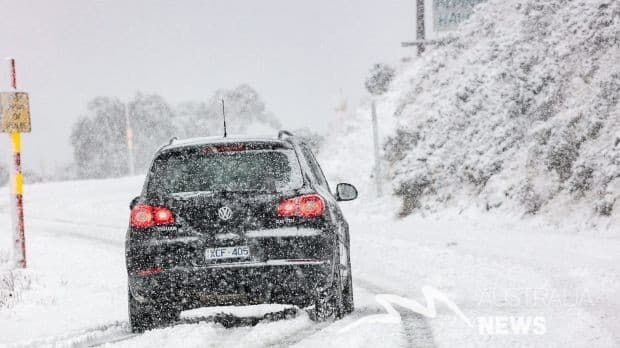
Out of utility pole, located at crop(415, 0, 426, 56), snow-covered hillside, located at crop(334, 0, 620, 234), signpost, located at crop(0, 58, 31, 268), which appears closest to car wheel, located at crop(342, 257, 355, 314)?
signpost, located at crop(0, 58, 31, 268)

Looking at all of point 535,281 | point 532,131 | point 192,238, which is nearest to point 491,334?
point 192,238

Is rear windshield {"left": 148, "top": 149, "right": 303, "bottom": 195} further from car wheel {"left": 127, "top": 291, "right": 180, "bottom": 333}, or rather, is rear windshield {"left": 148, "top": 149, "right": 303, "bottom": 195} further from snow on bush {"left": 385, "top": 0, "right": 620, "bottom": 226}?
snow on bush {"left": 385, "top": 0, "right": 620, "bottom": 226}

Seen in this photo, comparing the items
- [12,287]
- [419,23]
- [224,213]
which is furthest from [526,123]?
[419,23]

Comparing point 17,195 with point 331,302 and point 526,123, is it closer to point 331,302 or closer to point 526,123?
point 331,302

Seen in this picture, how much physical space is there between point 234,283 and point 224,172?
965 millimetres

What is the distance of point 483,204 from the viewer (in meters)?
18.0

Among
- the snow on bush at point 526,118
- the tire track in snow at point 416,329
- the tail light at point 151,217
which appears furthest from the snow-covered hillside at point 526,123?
the tail light at point 151,217

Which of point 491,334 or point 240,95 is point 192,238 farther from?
point 240,95

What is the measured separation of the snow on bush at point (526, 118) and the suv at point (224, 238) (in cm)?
895

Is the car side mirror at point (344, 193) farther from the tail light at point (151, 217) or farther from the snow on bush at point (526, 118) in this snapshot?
the snow on bush at point (526, 118)

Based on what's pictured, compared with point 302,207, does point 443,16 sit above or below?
above

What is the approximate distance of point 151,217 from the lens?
662 cm

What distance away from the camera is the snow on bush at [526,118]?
52.1 feet

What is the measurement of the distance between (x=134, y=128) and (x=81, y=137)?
5.13 m
